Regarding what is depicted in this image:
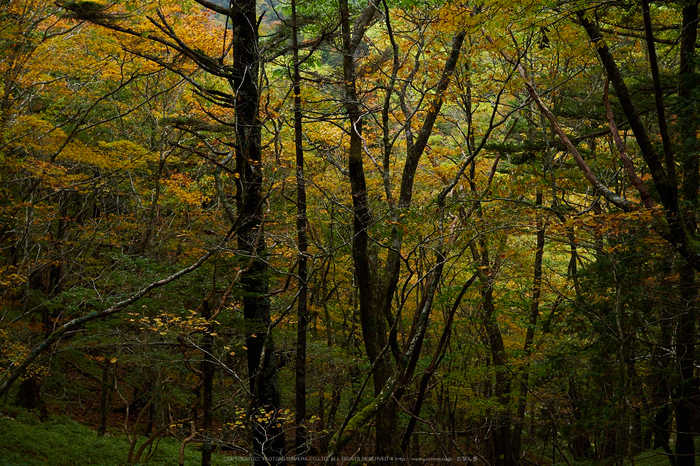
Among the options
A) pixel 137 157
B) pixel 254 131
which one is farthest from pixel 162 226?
pixel 254 131

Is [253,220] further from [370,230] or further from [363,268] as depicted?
[363,268]

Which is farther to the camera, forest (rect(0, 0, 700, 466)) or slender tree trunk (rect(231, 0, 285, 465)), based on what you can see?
slender tree trunk (rect(231, 0, 285, 465))

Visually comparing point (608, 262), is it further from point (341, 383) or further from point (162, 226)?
point (162, 226)

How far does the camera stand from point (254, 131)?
7.75 meters

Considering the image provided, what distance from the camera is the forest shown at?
5.83m

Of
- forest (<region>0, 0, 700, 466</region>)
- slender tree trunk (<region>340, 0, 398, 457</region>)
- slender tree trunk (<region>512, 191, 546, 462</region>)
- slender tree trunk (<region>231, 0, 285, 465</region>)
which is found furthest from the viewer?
slender tree trunk (<region>512, 191, 546, 462</region>)

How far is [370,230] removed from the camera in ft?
24.4

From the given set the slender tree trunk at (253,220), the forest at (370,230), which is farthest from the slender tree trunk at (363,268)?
the slender tree trunk at (253,220)

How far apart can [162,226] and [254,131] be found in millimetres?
7499

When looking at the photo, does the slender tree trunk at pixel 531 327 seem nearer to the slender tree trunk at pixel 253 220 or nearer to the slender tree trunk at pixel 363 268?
the slender tree trunk at pixel 363 268

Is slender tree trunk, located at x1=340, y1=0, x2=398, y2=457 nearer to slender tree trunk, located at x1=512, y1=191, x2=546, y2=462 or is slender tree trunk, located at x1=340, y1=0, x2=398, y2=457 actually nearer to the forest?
the forest

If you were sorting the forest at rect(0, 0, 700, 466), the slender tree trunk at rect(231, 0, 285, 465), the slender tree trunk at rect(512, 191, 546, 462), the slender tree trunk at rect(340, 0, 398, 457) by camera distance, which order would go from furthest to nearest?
the slender tree trunk at rect(512, 191, 546, 462), the slender tree trunk at rect(231, 0, 285, 465), the slender tree trunk at rect(340, 0, 398, 457), the forest at rect(0, 0, 700, 466)

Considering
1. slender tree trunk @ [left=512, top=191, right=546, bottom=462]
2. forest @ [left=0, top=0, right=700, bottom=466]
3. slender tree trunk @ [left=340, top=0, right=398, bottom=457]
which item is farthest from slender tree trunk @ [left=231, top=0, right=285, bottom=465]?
slender tree trunk @ [left=512, top=191, right=546, bottom=462]

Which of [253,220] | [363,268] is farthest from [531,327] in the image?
[253,220]
